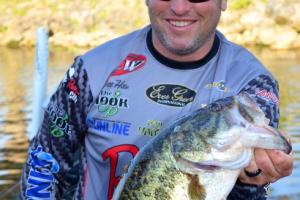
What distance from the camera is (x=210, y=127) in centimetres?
314

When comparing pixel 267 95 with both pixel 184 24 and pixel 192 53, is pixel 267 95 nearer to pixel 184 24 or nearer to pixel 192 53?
pixel 192 53

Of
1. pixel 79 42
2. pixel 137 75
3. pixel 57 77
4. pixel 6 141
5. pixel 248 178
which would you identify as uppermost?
pixel 137 75

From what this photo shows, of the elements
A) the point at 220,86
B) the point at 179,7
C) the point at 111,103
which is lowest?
the point at 111,103

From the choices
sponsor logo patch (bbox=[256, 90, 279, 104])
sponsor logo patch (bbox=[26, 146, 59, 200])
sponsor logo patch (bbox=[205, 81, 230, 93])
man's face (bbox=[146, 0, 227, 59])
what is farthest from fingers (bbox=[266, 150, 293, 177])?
sponsor logo patch (bbox=[26, 146, 59, 200])

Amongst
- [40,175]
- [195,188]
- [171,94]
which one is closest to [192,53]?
[171,94]

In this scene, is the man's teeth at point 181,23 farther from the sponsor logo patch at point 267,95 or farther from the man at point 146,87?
the sponsor logo patch at point 267,95

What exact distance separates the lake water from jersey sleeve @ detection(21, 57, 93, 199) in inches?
200

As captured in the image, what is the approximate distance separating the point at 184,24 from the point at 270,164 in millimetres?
1113

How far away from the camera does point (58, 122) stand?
13.8 feet

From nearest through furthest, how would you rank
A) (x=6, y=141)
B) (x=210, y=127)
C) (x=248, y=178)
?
1. (x=210, y=127)
2. (x=248, y=178)
3. (x=6, y=141)

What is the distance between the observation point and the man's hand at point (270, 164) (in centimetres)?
318

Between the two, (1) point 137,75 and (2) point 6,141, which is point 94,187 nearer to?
(1) point 137,75

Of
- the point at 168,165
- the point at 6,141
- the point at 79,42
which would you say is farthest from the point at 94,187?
the point at 79,42

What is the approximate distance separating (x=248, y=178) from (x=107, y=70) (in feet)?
3.96
